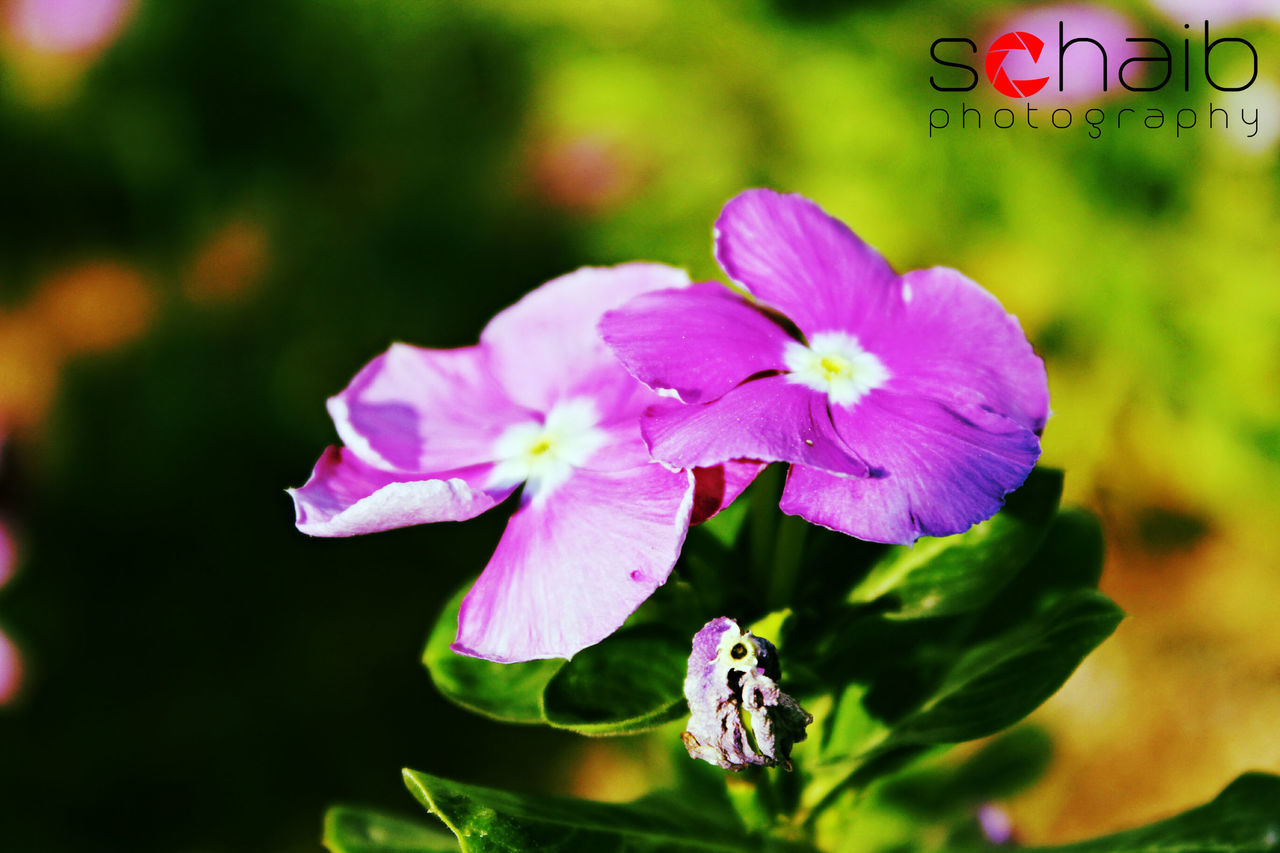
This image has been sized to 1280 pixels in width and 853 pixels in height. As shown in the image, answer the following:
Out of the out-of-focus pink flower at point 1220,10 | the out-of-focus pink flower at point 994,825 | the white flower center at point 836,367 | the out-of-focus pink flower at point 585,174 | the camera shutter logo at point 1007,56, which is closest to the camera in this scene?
the white flower center at point 836,367

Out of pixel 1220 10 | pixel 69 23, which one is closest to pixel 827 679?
pixel 1220 10

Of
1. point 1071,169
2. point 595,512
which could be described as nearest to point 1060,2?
point 1071,169

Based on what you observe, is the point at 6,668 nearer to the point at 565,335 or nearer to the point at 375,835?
the point at 375,835

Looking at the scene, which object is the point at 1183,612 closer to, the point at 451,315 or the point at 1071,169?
the point at 1071,169

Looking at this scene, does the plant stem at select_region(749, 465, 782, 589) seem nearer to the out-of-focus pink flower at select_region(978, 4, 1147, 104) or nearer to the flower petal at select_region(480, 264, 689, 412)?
the flower petal at select_region(480, 264, 689, 412)

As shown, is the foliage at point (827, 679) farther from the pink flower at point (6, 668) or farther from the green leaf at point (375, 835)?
the pink flower at point (6, 668)

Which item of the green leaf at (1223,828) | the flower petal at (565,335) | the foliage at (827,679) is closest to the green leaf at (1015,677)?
the foliage at (827,679)
